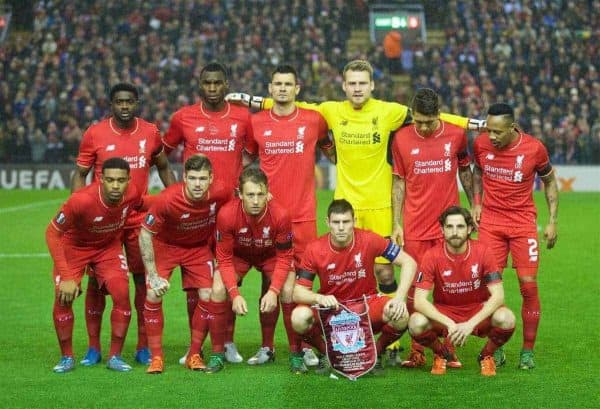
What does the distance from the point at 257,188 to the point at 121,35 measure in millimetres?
23350

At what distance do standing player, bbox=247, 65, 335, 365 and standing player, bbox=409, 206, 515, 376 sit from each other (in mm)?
1093

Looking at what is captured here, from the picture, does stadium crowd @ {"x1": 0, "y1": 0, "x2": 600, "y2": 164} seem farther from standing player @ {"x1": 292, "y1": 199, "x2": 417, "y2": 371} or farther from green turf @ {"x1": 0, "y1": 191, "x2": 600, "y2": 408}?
standing player @ {"x1": 292, "y1": 199, "x2": 417, "y2": 371}

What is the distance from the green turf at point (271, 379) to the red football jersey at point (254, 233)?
2.31ft

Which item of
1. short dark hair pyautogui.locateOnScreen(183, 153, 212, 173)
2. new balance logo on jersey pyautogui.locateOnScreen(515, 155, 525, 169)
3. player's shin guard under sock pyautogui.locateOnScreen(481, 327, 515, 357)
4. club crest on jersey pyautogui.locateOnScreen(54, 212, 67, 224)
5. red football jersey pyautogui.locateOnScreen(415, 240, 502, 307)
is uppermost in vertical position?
short dark hair pyautogui.locateOnScreen(183, 153, 212, 173)

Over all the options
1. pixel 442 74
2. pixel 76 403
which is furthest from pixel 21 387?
pixel 442 74

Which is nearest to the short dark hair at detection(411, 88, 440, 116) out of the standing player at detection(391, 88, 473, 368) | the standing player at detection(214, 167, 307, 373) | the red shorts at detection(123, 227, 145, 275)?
the standing player at detection(391, 88, 473, 368)

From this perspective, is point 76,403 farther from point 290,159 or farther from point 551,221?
point 551,221

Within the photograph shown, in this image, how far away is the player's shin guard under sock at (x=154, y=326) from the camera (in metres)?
8.38

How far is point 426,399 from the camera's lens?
24.2ft

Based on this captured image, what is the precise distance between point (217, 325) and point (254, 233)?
2.34 ft

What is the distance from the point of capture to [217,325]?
332 inches

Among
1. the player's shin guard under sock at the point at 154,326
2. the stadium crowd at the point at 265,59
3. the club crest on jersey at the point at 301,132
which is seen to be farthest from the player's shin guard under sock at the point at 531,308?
the stadium crowd at the point at 265,59

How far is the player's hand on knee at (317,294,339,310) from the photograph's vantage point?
26.4 ft

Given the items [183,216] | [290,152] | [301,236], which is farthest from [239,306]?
[290,152]
